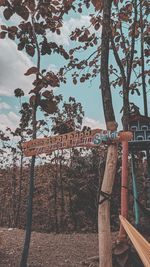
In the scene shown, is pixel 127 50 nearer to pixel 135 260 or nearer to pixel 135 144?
pixel 135 144

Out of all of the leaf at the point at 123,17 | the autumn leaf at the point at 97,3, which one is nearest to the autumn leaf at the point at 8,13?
the autumn leaf at the point at 97,3

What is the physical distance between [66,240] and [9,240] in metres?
1.18

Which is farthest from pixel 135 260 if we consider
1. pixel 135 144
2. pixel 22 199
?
pixel 22 199

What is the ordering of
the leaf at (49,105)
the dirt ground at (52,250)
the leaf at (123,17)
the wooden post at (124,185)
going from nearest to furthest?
the leaf at (49,105), the wooden post at (124,185), the dirt ground at (52,250), the leaf at (123,17)

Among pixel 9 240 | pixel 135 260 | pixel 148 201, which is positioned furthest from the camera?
pixel 148 201

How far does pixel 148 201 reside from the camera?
34.4 ft

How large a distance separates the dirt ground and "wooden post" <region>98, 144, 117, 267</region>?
2163 mm

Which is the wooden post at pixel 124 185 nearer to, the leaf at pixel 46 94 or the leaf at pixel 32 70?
the leaf at pixel 46 94

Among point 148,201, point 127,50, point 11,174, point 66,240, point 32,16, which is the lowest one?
point 66,240

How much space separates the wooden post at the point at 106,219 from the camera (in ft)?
13.1

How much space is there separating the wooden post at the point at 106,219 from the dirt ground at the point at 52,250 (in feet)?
7.10

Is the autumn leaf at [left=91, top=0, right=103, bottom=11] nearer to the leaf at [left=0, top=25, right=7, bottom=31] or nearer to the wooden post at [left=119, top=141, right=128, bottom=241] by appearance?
the leaf at [left=0, top=25, right=7, bottom=31]

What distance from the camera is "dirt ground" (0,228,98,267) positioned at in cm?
629

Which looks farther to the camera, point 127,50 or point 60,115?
point 60,115
